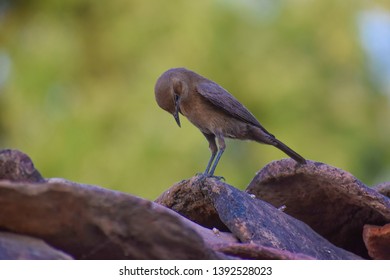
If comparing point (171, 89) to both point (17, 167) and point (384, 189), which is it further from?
point (17, 167)

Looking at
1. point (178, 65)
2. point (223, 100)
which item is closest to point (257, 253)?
point (223, 100)

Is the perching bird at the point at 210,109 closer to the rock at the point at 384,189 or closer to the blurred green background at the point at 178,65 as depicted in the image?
the rock at the point at 384,189

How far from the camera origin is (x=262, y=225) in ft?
8.36

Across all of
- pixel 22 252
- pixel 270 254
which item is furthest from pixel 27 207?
pixel 270 254

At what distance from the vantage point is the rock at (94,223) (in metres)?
1.78

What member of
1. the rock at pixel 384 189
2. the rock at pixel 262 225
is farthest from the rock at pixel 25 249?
the rock at pixel 384 189

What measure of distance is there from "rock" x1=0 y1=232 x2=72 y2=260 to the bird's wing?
2.67 m

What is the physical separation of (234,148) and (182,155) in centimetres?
70

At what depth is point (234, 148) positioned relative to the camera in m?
7.71

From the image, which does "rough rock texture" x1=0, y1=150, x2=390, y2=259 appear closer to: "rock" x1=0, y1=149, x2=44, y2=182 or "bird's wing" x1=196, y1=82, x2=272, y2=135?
"rock" x1=0, y1=149, x2=44, y2=182

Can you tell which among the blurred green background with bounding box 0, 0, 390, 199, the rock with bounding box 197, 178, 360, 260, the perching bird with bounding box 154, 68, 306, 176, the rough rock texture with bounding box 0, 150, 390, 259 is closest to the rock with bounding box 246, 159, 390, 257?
the rough rock texture with bounding box 0, 150, 390, 259

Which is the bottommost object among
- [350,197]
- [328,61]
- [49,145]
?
[49,145]

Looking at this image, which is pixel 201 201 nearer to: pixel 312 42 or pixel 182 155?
pixel 182 155

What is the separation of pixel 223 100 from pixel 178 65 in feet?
11.7
